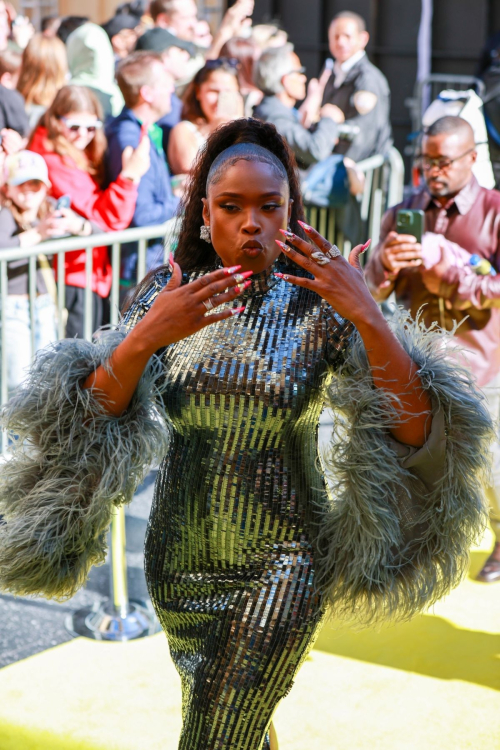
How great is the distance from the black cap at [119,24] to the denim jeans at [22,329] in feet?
17.5

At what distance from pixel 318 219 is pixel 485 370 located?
254cm

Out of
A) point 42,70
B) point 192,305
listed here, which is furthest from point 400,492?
point 42,70

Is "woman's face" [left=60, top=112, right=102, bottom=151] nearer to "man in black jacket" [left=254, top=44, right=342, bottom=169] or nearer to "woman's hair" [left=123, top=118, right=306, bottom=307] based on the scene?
"man in black jacket" [left=254, top=44, right=342, bottom=169]

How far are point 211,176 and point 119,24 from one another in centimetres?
754

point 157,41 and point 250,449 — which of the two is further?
point 157,41

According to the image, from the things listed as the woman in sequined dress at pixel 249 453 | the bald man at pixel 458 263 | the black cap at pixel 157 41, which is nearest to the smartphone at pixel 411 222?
the bald man at pixel 458 263

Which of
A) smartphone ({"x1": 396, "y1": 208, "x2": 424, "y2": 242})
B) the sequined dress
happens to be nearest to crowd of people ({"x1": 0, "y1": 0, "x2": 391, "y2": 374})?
smartphone ({"x1": 396, "y1": 208, "x2": 424, "y2": 242})

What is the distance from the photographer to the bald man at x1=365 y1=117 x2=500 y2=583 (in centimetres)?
394

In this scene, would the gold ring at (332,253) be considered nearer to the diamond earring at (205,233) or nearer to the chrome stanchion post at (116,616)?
the diamond earring at (205,233)

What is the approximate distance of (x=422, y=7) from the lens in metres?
12.1

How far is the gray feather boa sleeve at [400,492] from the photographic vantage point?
2025 mm

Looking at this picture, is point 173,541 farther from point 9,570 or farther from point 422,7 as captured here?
point 422,7

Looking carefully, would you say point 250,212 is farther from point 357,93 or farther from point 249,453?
point 357,93

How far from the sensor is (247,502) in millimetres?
2080
